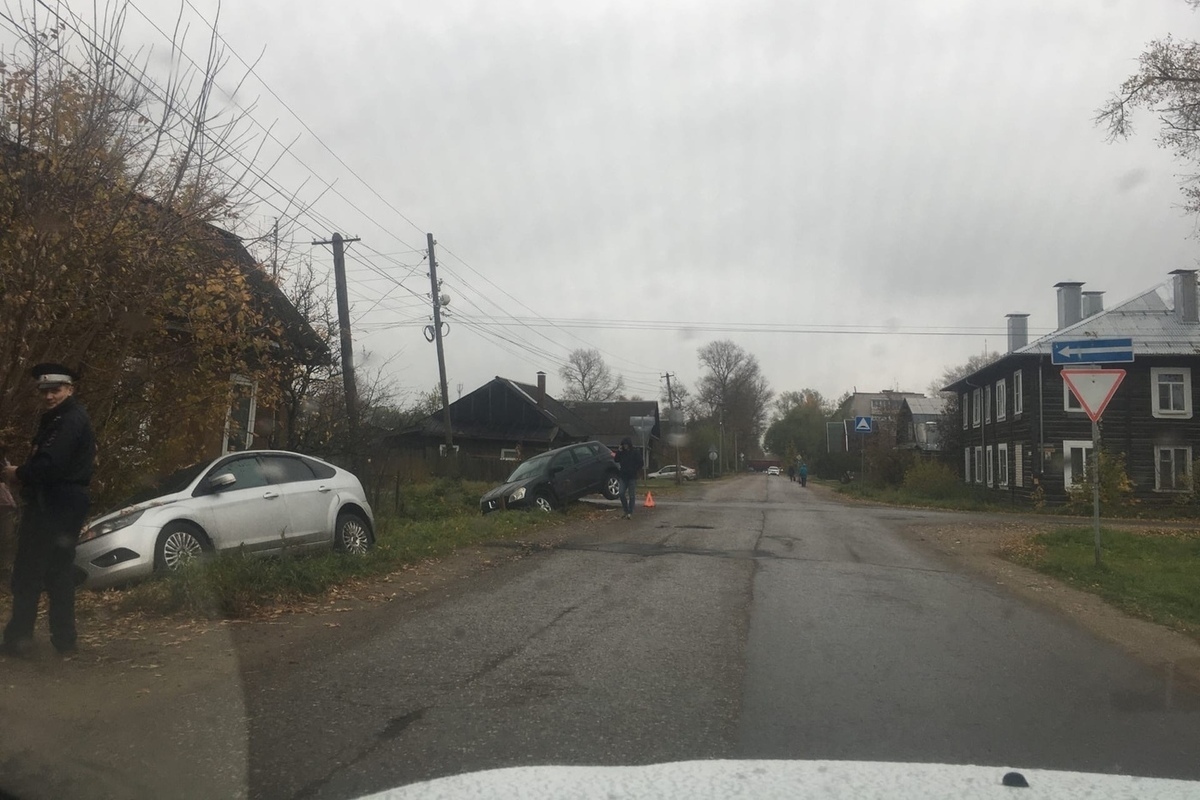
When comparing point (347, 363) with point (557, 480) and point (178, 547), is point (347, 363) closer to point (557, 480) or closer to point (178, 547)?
point (557, 480)

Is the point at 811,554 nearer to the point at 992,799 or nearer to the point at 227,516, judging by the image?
the point at 227,516

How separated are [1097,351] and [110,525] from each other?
39.0 feet

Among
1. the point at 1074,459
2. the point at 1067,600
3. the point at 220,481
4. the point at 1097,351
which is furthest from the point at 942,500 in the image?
the point at 220,481

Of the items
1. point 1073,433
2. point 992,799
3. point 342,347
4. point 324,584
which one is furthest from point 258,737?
point 1073,433

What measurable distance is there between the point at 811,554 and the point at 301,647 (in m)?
8.44

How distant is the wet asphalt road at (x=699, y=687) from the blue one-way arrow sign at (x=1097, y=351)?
13.6 ft

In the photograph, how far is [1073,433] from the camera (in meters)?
36.3

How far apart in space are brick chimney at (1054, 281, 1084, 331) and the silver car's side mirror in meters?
39.5

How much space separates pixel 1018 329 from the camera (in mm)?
47688

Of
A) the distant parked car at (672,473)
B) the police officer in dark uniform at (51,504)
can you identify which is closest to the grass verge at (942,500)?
the distant parked car at (672,473)

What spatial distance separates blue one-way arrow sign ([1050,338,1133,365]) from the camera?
1310 cm

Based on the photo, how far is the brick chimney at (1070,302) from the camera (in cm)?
4216

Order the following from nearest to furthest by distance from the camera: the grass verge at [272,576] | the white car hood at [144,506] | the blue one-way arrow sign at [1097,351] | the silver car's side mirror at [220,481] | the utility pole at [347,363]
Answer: the grass verge at [272,576]
the white car hood at [144,506]
the silver car's side mirror at [220,481]
the blue one-way arrow sign at [1097,351]
the utility pole at [347,363]

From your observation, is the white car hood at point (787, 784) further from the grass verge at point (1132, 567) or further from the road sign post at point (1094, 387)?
the road sign post at point (1094, 387)
